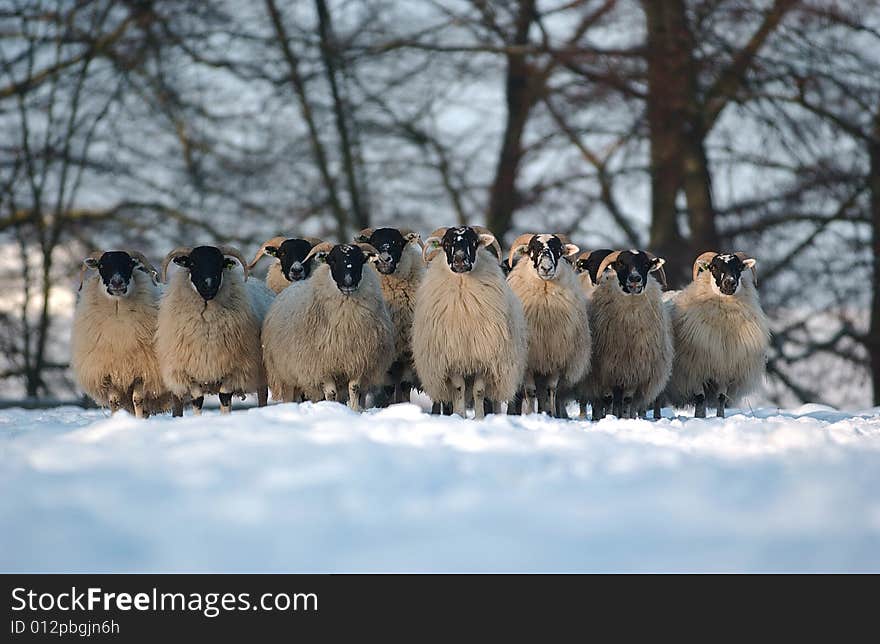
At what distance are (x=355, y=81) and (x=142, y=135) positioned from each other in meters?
4.57

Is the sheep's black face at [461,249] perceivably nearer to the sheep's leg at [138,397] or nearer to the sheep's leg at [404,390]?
the sheep's leg at [404,390]

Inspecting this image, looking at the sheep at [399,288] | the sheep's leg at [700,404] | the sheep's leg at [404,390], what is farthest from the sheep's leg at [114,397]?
the sheep's leg at [700,404]

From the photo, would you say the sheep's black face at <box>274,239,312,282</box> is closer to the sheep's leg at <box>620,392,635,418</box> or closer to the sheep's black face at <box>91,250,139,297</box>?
the sheep's black face at <box>91,250,139,297</box>

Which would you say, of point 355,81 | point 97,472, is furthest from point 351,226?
point 97,472

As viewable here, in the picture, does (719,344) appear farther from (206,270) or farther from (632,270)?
(206,270)

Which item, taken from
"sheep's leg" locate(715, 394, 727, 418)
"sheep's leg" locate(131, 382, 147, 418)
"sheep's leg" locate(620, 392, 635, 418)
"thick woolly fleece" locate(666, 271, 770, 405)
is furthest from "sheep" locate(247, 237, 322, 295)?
"sheep's leg" locate(715, 394, 727, 418)

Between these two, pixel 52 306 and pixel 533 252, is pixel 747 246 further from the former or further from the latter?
pixel 52 306

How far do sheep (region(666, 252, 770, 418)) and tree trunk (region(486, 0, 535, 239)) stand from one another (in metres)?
10.7

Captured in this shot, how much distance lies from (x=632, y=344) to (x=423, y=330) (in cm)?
248

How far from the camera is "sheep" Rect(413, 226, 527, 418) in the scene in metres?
10.1

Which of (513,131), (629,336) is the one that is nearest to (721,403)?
(629,336)

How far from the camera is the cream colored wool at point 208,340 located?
1086cm

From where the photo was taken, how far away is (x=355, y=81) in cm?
2417

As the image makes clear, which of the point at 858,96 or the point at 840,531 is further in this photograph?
the point at 858,96
